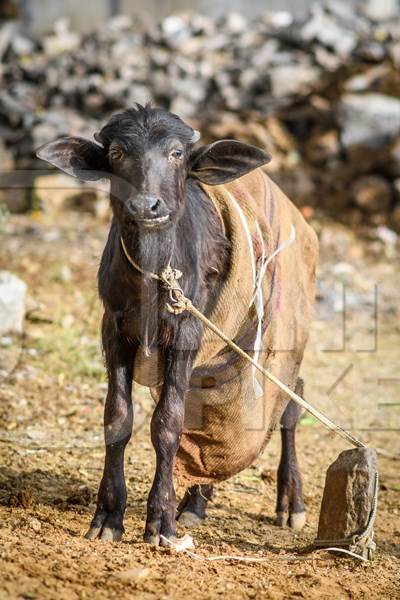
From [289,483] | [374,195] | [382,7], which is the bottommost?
[289,483]

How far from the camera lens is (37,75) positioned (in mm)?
13406

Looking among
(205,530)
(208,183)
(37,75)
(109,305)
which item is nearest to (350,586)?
(205,530)

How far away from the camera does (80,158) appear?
460 centimetres

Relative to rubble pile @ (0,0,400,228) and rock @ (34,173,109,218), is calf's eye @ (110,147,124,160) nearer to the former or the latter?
rock @ (34,173,109,218)

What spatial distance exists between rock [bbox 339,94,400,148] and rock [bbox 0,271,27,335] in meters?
5.62

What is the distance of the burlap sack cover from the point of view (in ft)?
16.2

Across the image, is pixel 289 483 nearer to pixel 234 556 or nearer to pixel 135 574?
pixel 234 556

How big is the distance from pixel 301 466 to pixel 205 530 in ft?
4.50

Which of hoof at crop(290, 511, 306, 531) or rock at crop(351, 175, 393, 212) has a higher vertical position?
rock at crop(351, 175, 393, 212)

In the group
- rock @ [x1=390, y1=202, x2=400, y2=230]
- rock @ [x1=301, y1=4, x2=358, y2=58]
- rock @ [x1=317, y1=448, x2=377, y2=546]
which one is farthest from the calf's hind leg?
rock @ [x1=301, y1=4, x2=358, y2=58]

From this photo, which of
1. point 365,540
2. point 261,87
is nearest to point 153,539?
point 365,540

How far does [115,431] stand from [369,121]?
8289 millimetres

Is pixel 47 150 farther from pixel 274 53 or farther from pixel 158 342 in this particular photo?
pixel 274 53

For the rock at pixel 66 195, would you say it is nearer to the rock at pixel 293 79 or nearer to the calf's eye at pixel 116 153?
the rock at pixel 293 79
